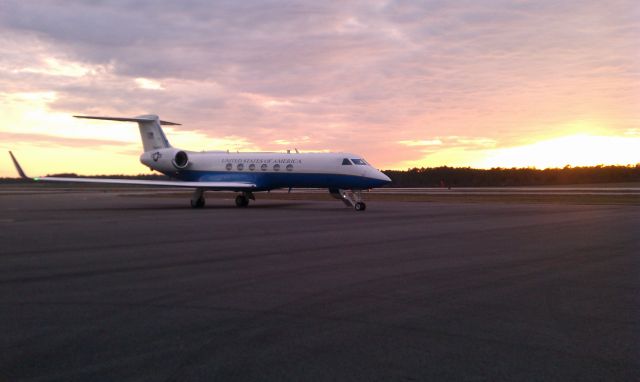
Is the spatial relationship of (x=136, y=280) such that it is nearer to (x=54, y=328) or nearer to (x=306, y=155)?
(x=54, y=328)

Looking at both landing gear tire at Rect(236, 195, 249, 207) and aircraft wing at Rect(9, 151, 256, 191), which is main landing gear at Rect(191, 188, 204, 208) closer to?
aircraft wing at Rect(9, 151, 256, 191)

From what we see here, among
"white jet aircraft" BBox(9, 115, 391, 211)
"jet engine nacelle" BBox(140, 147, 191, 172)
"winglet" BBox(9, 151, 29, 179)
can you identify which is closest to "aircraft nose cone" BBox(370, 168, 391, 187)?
"white jet aircraft" BBox(9, 115, 391, 211)

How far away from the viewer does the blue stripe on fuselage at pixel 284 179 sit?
26672mm

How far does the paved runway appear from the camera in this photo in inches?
177

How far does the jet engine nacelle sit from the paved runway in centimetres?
2097

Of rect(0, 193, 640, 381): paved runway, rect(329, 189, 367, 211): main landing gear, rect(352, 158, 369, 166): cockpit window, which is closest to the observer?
rect(0, 193, 640, 381): paved runway

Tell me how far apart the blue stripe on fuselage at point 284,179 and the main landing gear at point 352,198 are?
31 centimetres

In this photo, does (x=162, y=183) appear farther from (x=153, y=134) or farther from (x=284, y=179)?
(x=153, y=134)

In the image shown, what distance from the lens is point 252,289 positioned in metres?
7.52

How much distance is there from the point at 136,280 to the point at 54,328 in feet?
8.76

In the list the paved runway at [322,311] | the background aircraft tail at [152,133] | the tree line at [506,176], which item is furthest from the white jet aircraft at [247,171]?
the tree line at [506,176]

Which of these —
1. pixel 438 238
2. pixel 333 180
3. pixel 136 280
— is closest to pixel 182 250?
pixel 136 280

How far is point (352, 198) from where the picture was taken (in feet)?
87.4

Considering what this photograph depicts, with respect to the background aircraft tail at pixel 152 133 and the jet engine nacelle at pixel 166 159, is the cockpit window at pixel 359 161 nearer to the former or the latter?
the jet engine nacelle at pixel 166 159
